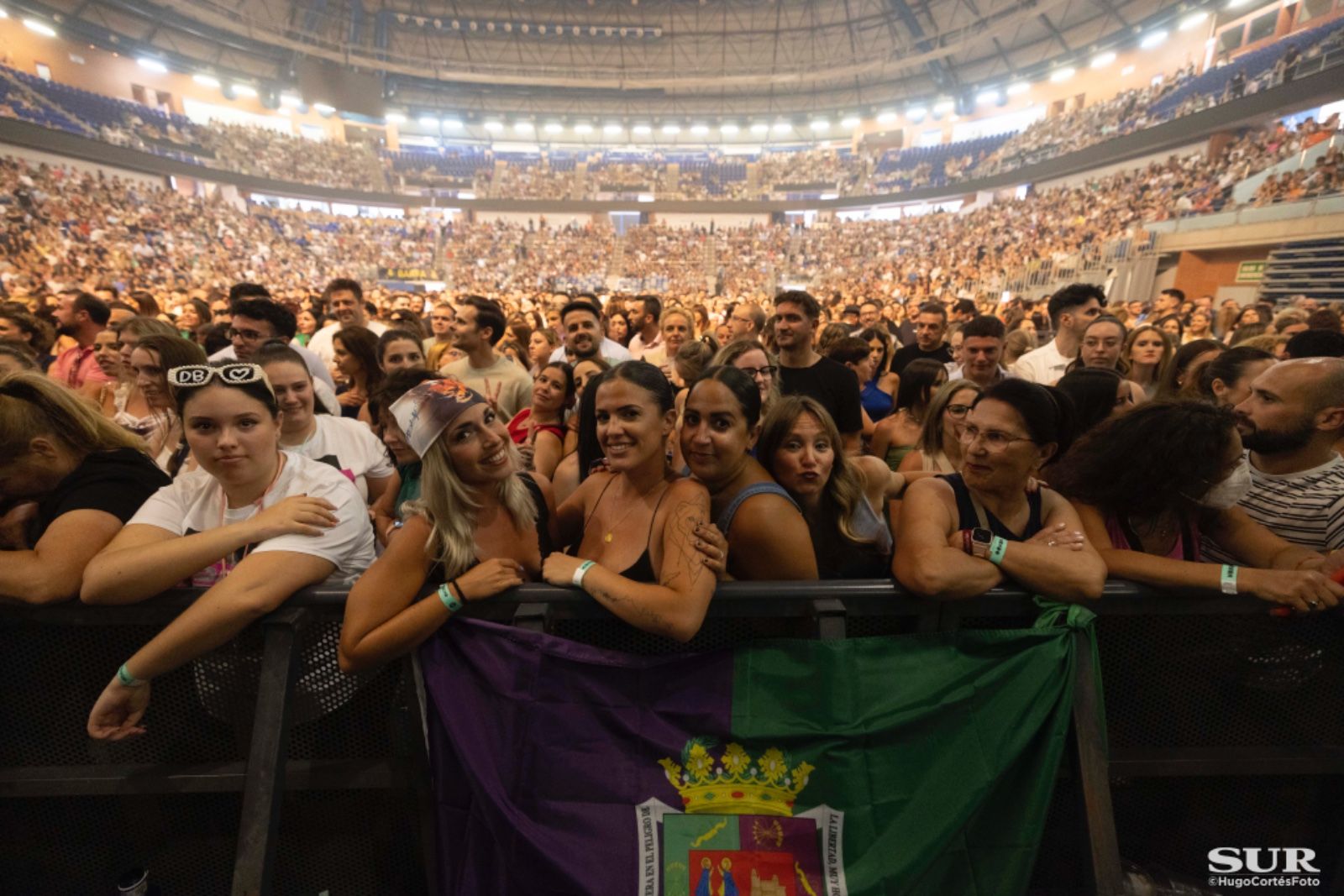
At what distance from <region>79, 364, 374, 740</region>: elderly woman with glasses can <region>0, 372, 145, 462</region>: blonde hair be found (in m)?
0.39

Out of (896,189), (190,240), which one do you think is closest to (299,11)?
(190,240)

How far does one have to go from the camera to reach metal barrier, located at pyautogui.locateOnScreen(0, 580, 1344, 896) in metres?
1.85

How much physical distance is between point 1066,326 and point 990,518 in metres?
3.86

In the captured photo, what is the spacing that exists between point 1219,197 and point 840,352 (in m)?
21.2

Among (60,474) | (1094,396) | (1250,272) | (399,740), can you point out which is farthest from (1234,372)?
(1250,272)

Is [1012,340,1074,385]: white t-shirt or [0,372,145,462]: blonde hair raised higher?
[1012,340,1074,385]: white t-shirt

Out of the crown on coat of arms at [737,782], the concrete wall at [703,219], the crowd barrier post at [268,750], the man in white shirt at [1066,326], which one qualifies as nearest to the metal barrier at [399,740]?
the crowd barrier post at [268,750]

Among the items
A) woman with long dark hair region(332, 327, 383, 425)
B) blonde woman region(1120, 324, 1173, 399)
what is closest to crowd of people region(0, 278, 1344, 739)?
woman with long dark hair region(332, 327, 383, 425)

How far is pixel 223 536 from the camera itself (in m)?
1.79

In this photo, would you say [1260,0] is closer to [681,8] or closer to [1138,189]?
[1138,189]

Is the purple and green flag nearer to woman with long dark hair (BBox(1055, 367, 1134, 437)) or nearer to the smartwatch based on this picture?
the smartwatch

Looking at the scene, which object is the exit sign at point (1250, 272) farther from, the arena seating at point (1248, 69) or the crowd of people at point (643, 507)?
the crowd of people at point (643, 507)

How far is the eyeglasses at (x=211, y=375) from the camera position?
6.64 feet

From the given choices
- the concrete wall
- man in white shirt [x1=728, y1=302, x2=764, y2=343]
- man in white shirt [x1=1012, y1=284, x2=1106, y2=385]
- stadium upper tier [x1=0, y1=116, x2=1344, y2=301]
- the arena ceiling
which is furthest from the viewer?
the concrete wall
